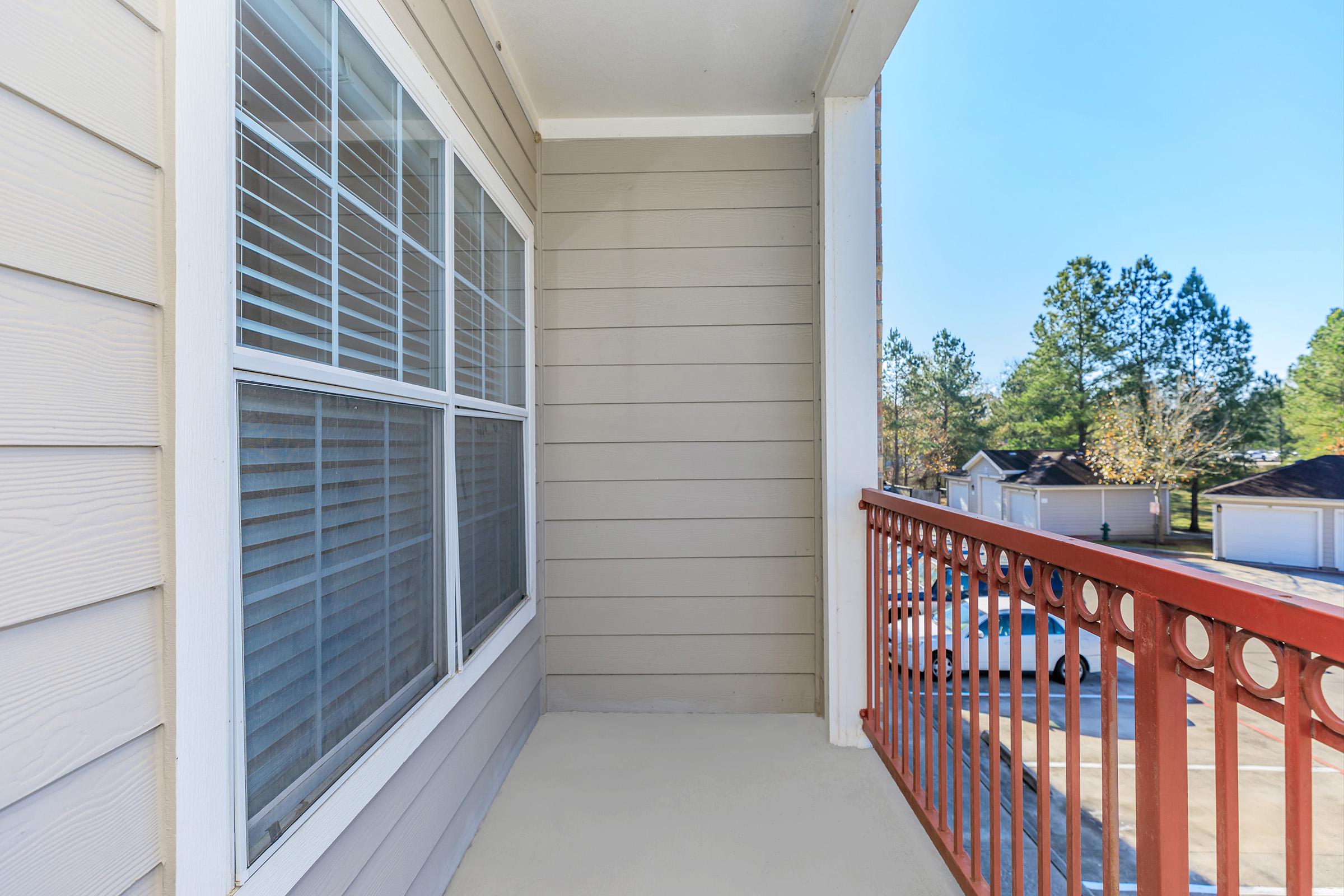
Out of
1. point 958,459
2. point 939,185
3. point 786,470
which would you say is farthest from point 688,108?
point 939,185

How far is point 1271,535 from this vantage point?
186cm

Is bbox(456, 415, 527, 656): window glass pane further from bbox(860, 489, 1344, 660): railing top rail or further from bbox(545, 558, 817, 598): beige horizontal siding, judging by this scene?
bbox(860, 489, 1344, 660): railing top rail

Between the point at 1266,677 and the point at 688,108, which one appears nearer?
the point at 1266,677

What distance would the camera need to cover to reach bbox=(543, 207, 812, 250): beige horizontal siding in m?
2.74

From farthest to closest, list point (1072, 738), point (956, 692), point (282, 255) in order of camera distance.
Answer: point (956, 692)
point (1072, 738)
point (282, 255)

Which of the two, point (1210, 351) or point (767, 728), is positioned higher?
point (1210, 351)

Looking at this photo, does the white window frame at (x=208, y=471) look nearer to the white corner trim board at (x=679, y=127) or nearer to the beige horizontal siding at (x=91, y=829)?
the beige horizontal siding at (x=91, y=829)

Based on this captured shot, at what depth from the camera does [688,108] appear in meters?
2.70

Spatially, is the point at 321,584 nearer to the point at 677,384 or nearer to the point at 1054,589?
the point at 1054,589

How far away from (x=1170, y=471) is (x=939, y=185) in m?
17.5

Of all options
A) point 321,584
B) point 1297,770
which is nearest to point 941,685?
point 1297,770

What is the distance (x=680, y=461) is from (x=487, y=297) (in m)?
1.13

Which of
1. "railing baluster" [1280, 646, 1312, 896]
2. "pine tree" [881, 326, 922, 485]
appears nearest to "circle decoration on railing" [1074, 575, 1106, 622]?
"railing baluster" [1280, 646, 1312, 896]

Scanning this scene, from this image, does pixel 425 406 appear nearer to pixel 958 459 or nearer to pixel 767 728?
pixel 767 728
